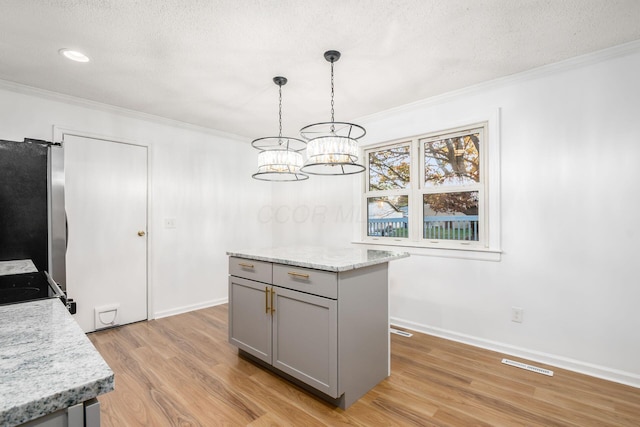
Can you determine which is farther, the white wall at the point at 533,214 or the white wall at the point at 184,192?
the white wall at the point at 184,192

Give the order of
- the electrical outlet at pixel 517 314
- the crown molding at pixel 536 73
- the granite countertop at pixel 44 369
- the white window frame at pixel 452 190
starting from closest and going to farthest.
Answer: the granite countertop at pixel 44 369, the crown molding at pixel 536 73, the electrical outlet at pixel 517 314, the white window frame at pixel 452 190

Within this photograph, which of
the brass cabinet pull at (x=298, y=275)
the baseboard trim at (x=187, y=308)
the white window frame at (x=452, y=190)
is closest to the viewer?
the brass cabinet pull at (x=298, y=275)

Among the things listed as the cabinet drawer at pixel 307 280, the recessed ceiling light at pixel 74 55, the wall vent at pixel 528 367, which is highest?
the recessed ceiling light at pixel 74 55

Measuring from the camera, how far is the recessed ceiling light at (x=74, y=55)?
2188 mm

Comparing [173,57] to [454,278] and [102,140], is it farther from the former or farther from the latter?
[454,278]

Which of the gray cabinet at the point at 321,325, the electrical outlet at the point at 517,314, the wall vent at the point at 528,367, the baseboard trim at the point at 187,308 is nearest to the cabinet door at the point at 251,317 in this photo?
the gray cabinet at the point at 321,325

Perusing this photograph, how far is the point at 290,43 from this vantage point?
6.85ft

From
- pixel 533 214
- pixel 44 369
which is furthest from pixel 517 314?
pixel 44 369

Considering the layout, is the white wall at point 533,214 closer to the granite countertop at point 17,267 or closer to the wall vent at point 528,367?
the wall vent at point 528,367

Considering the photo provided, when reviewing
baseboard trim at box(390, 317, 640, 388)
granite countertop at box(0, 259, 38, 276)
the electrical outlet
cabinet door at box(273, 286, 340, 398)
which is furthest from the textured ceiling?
baseboard trim at box(390, 317, 640, 388)

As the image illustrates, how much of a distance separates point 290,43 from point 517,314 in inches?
107

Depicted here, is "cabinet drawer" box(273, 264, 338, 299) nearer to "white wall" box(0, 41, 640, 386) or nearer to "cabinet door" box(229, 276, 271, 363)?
"cabinet door" box(229, 276, 271, 363)

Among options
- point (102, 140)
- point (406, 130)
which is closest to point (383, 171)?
point (406, 130)

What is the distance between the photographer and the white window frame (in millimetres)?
2695
